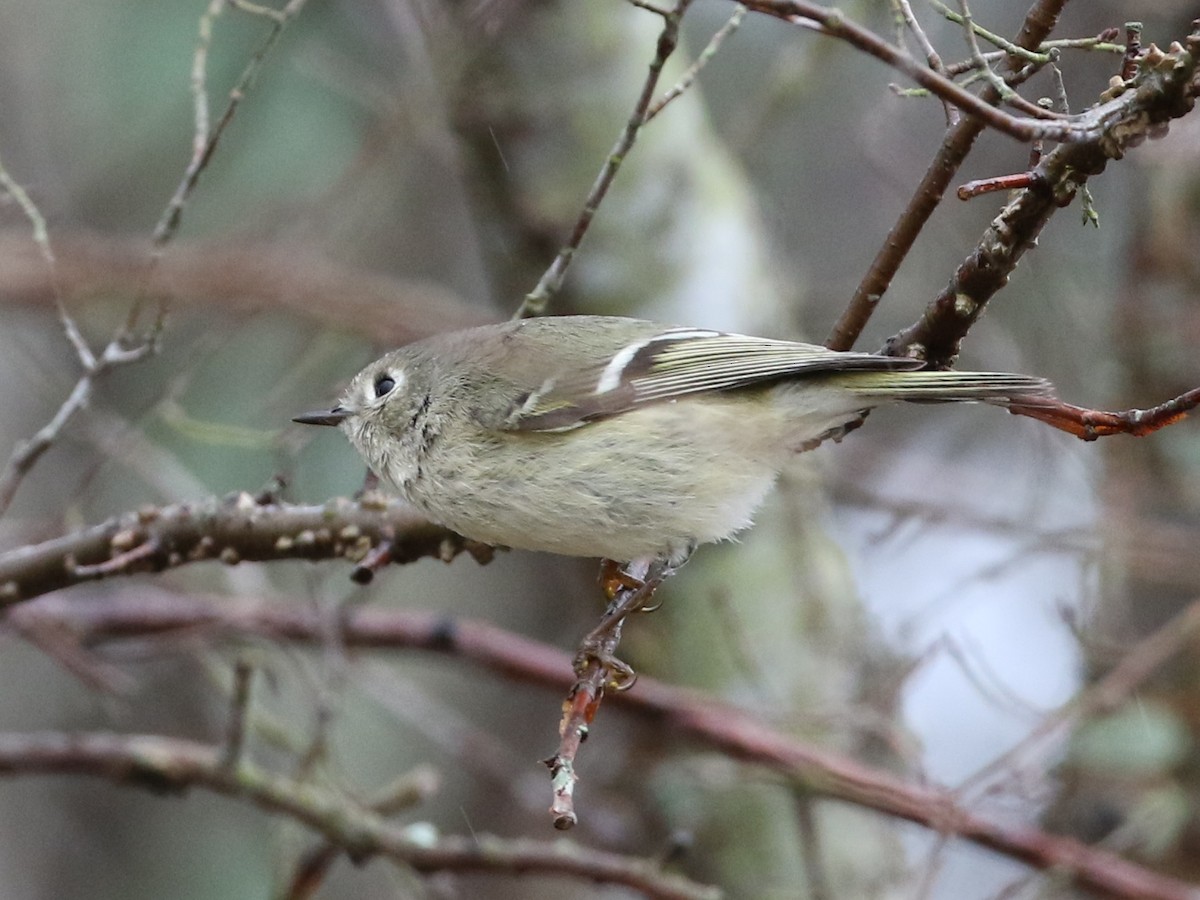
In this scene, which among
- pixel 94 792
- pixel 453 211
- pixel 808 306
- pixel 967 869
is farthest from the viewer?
pixel 453 211

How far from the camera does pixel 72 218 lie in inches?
182

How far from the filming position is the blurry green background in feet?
10.9

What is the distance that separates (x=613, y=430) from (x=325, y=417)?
0.61 m

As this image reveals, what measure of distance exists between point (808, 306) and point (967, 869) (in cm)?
262

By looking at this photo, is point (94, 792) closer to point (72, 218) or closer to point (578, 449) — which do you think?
point (72, 218)

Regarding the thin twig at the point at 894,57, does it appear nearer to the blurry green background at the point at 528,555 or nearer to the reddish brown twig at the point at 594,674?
the reddish brown twig at the point at 594,674

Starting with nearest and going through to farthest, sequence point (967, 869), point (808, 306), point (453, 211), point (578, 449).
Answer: point (578, 449), point (808, 306), point (967, 869), point (453, 211)

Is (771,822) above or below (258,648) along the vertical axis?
above

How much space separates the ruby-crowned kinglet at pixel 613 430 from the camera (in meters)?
2.04

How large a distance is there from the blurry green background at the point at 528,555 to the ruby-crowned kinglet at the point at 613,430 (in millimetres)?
359

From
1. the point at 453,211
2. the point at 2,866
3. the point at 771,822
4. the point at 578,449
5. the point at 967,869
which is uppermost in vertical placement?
the point at 453,211

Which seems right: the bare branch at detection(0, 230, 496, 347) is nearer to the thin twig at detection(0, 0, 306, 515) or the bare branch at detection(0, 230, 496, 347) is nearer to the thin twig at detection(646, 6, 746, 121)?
the thin twig at detection(0, 0, 306, 515)

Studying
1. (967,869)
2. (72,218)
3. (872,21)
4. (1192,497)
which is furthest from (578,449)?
(967,869)

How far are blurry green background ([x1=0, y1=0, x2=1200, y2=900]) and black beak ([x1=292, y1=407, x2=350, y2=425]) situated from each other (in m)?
0.05
